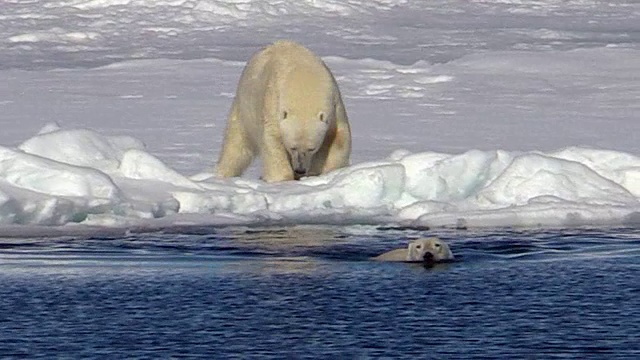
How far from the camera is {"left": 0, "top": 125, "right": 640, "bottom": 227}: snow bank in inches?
382

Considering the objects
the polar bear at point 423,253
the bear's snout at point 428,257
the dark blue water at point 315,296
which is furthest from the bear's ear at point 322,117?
the bear's snout at point 428,257

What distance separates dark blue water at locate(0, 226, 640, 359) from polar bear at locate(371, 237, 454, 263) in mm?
76

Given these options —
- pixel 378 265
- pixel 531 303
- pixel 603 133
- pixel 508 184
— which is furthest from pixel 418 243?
pixel 603 133

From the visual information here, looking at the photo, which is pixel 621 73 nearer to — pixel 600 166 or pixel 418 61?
pixel 418 61

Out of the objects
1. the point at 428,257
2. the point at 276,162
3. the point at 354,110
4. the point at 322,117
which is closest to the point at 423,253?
the point at 428,257

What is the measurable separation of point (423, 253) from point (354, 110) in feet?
21.0

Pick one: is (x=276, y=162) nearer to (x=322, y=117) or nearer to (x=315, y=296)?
(x=322, y=117)

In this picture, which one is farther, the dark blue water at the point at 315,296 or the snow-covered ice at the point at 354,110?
the snow-covered ice at the point at 354,110

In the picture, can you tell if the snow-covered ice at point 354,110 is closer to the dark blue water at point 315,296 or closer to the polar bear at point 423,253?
the dark blue water at point 315,296

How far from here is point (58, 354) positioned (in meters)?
6.58

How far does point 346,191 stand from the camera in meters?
10.2

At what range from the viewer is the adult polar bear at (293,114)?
34.9 feet

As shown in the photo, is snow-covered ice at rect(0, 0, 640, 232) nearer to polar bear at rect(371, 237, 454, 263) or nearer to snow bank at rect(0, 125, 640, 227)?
snow bank at rect(0, 125, 640, 227)

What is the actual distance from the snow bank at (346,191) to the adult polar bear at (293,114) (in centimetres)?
21
